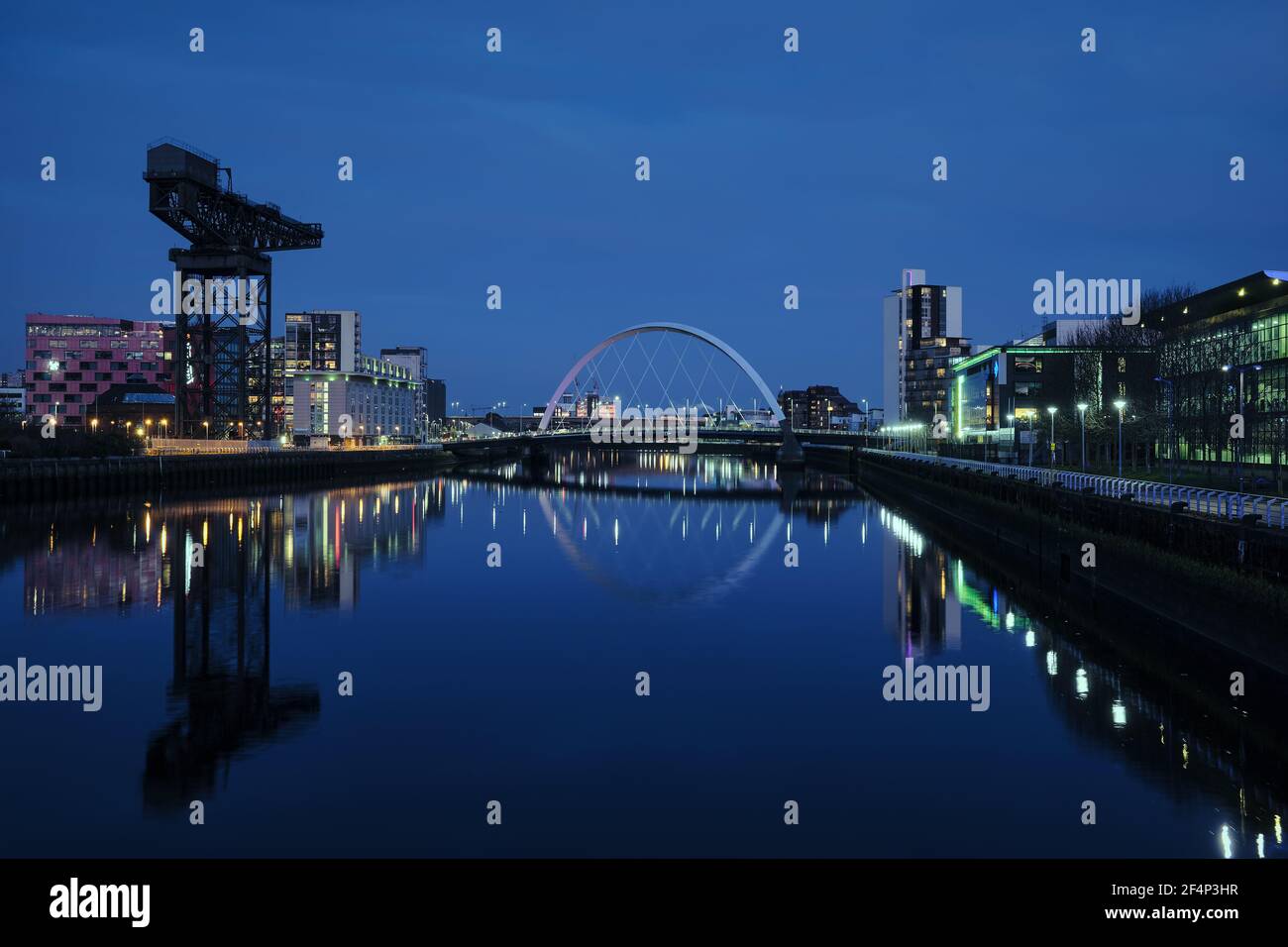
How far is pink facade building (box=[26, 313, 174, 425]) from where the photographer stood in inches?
5940

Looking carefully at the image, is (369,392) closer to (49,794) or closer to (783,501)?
(783,501)

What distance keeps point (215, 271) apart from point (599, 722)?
6300cm

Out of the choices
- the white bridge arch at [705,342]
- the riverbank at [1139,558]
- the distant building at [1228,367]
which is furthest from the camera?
the white bridge arch at [705,342]

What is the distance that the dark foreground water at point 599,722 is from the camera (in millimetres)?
12609

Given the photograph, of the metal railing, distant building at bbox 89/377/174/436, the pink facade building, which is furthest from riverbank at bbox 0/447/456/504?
the pink facade building

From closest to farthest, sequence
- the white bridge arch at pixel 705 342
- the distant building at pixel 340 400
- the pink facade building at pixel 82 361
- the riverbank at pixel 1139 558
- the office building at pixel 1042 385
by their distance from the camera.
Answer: the riverbank at pixel 1139 558
the office building at pixel 1042 385
the white bridge arch at pixel 705 342
the pink facade building at pixel 82 361
the distant building at pixel 340 400

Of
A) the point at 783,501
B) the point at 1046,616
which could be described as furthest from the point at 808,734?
the point at 783,501

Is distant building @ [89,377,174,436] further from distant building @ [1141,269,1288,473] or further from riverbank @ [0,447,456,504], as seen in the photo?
distant building @ [1141,269,1288,473]

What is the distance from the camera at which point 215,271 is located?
230 feet

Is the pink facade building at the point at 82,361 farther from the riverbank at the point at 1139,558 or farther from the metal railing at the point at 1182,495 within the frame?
the metal railing at the point at 1182,495

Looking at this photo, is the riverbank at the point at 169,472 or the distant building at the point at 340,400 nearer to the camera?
the riverbank at the point at 169,472

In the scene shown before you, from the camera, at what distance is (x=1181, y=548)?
2222 cm

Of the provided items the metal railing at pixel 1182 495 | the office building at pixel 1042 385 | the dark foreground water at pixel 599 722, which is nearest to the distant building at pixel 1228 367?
the office building at pixel 1042 385

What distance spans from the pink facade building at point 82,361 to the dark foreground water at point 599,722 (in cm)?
12578
